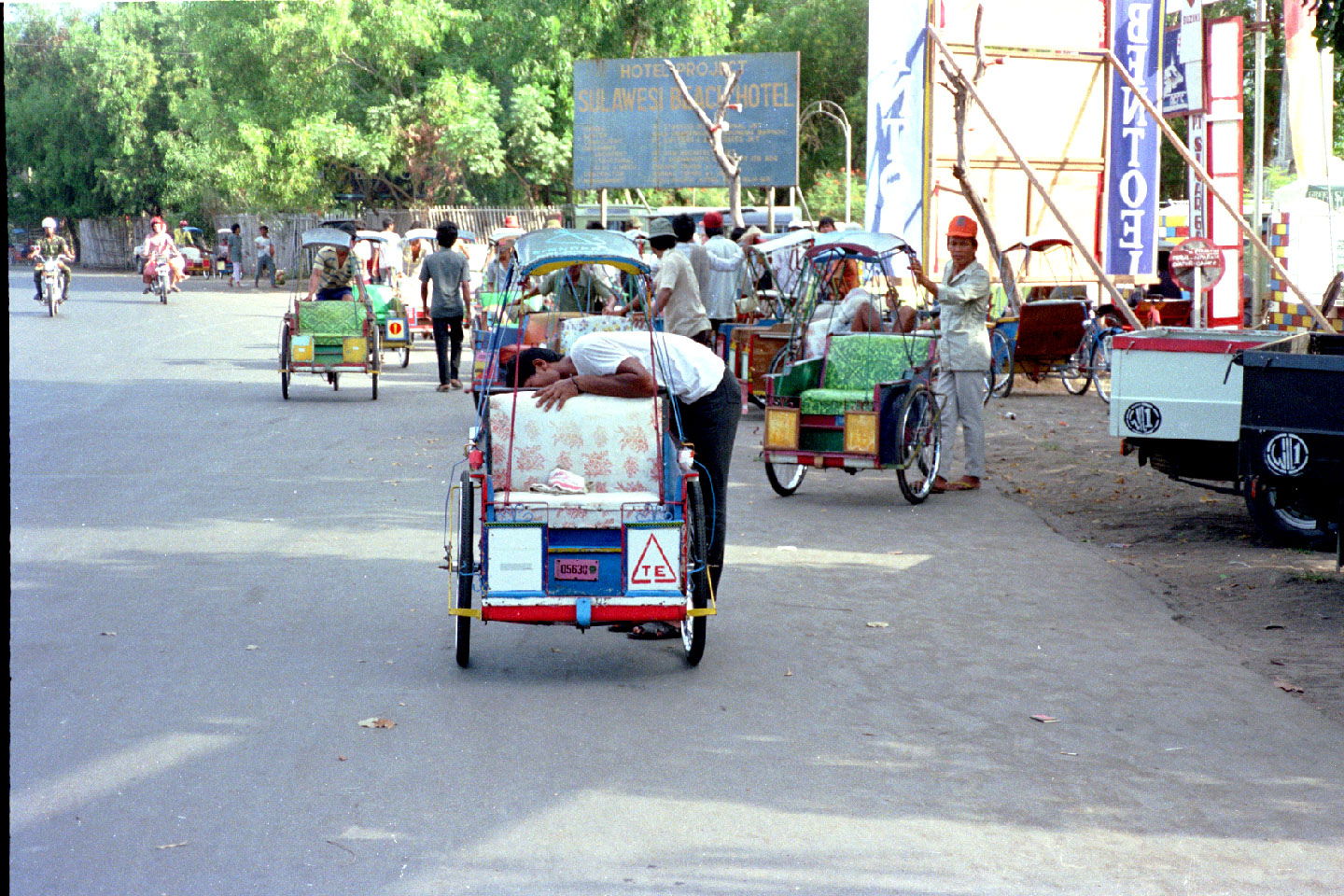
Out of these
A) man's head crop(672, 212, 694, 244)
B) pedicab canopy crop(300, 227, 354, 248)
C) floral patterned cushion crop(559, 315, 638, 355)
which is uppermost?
pedicab canopy crop(300, 227, 354, 248)

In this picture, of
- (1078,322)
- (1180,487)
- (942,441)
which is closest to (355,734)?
(942,441)

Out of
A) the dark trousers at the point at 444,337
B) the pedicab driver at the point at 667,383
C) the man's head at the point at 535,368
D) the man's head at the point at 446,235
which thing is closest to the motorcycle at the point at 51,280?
the dark trousers at the point at 444,337

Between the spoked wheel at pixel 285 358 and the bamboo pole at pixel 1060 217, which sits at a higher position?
the bamboo pole at pixel 1060 217

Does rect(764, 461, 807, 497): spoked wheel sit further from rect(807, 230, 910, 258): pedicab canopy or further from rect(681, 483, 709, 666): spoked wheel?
rect(681, 483, 709, 666): spoked wheel

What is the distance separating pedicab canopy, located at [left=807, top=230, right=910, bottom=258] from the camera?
11.8 meters

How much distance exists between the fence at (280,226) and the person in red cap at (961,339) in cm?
961

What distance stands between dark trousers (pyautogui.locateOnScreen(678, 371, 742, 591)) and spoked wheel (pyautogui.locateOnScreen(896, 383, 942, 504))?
11.7 ft

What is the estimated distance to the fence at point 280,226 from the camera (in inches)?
1563

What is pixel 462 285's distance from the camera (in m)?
17.1

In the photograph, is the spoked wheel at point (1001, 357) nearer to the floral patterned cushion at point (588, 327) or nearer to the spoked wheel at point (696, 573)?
the floral patterned cushion at point (588, 327)

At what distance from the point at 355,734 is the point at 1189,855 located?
2687 millimetres

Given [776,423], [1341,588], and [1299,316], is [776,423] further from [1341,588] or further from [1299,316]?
[1299,316]

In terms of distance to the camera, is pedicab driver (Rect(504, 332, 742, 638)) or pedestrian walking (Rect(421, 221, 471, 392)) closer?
pedicab driver (Rect(504, 332, 742, 638))

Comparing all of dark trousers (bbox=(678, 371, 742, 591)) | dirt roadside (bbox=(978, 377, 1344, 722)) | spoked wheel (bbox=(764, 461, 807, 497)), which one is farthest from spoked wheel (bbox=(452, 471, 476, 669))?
spoked wheel (bbox=(764, 461, 807, 497))
